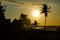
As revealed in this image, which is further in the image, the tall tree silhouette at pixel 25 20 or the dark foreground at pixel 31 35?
the tall tree silhouette at pixel 25 20

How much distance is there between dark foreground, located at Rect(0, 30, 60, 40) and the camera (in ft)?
67.1

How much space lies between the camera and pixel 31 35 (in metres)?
20.8

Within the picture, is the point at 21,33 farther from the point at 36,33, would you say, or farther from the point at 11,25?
the point at 11,25

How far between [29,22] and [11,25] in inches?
188

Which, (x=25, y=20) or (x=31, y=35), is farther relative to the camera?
(x=25, y=20)

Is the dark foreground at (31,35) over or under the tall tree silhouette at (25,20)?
under

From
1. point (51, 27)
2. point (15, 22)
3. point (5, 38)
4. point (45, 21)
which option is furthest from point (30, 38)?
point (45, 21)

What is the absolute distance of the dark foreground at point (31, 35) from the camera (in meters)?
20.4

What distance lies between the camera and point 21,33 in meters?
21.3

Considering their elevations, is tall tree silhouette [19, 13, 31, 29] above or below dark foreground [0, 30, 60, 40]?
above

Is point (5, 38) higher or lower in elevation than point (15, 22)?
lower

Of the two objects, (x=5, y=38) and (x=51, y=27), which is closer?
(x=5, y=38)

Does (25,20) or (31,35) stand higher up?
(25,20)

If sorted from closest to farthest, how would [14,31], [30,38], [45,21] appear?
[30,38] < [14,31] < [45,21]
